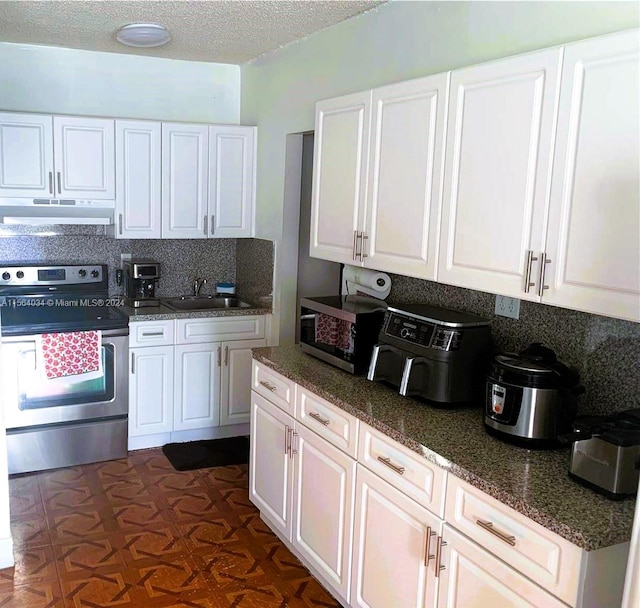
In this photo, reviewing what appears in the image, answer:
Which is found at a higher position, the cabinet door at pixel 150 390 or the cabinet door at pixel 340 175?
the cabinet door at pixel 340 175

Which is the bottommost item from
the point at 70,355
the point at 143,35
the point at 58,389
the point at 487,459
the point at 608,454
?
the point at 58,389

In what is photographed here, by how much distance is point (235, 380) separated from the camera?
4363mm

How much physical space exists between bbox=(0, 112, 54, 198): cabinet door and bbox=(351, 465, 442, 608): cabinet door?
2638 millimetres

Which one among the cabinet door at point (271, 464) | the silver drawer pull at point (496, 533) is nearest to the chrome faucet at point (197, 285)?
the cabinet door at point (271, 464)

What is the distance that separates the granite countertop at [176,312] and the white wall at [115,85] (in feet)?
4.10

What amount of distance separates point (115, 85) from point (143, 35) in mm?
717

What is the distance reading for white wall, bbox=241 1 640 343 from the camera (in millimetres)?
2098

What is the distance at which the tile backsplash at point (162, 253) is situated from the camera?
4207mm

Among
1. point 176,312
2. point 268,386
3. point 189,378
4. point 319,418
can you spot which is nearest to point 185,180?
point 176,312

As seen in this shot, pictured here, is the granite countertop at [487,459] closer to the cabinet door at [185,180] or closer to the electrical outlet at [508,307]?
the electrical outlet at [508,307]

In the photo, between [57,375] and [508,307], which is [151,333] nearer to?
[57,375]

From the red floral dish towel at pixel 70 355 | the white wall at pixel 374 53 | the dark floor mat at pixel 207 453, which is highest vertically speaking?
the white wall at pixel 374 53

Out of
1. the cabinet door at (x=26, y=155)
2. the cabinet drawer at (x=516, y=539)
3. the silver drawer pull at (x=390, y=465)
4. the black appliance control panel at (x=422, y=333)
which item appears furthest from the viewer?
the cabinet door at (x=26, y=155)

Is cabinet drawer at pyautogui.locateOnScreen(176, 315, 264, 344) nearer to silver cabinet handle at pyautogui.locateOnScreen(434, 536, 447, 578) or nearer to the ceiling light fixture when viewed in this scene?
the ceiling light fixture
